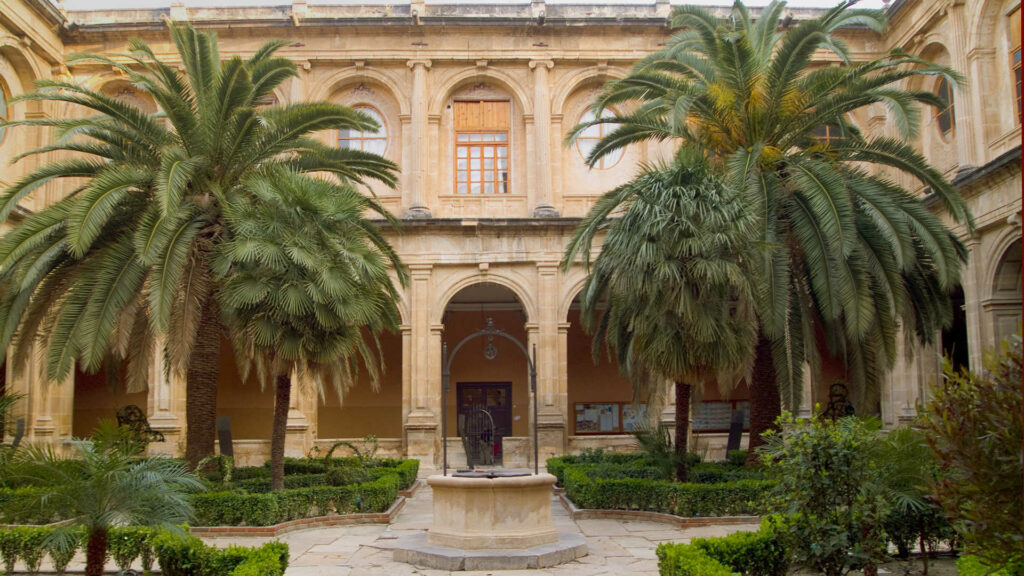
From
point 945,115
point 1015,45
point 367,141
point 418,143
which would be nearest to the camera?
point 1015,45

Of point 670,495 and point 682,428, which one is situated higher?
point 682,428

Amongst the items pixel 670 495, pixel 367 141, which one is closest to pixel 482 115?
pixel 367 141

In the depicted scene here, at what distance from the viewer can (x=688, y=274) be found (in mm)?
13258

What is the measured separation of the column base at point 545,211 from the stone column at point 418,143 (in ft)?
9.15

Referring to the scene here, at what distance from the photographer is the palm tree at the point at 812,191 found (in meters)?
13.6

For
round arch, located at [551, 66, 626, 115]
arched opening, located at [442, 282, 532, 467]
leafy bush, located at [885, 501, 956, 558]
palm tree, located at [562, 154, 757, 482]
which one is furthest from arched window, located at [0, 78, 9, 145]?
leafy bush, located at [885, 501, 956, 558]

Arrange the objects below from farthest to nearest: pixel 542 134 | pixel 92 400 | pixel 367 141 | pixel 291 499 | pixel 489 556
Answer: pixel 92 400
pixel 367 141
pixel 542 134
pixel 291 499
pixel 489 556

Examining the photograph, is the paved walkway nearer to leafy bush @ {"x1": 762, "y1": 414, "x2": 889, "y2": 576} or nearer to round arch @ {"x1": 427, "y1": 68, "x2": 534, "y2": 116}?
leafy bush @ {"x1": 762, "y1": 414, "x2": 889, "y2": 576}

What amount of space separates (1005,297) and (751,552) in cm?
1226

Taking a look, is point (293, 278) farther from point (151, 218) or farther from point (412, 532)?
point (412, 532)

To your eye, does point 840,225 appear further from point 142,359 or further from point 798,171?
point 142,359

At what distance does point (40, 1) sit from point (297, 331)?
13.5 meters

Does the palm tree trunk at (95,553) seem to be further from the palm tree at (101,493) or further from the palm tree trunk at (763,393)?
the palm tree trunk at (763,393)

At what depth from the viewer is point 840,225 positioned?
43.2ft
